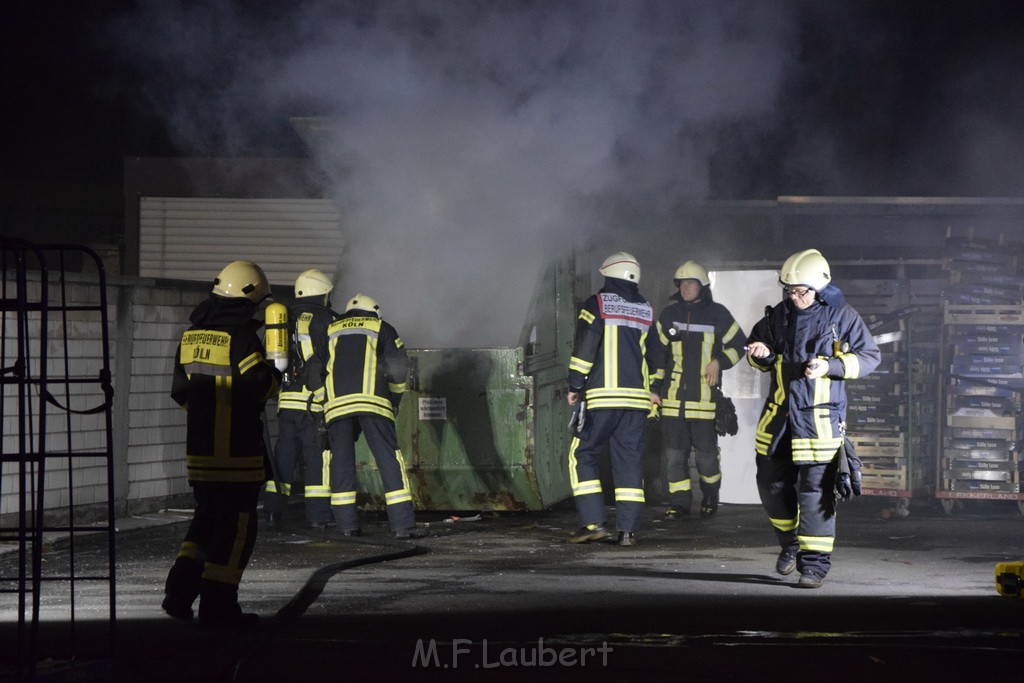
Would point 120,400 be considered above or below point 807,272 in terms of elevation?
below

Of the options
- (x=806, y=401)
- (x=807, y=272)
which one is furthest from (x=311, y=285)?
(x=806, y=401)

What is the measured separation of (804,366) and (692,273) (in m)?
3.52

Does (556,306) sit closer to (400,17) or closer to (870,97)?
(400,17)

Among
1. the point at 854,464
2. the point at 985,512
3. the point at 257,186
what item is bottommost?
the point at 985,512

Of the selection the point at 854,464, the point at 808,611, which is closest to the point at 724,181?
the point at 854,464

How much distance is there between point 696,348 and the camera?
10.7 meters

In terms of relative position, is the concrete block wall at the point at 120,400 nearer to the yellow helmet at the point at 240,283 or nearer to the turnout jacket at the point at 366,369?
the turnout jacket at the point at 366,369

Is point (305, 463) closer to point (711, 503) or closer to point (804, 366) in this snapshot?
point (711, 503)

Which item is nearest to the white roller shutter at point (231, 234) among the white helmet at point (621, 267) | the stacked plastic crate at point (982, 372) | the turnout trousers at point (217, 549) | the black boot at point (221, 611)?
the white helmet at point (621, 267)

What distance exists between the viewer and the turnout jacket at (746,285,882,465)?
712cm

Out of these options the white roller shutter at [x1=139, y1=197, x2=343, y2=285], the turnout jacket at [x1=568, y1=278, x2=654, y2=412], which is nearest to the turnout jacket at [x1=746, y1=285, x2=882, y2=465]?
the turnout jacket at [x1=568, y1=278, x2=654, y2=412]

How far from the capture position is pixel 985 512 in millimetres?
11008

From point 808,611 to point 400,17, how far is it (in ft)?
21.7

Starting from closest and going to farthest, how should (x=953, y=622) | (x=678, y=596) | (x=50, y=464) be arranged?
(x=953, y=622) < (x=678, y=596) < (x=50, y=464)
